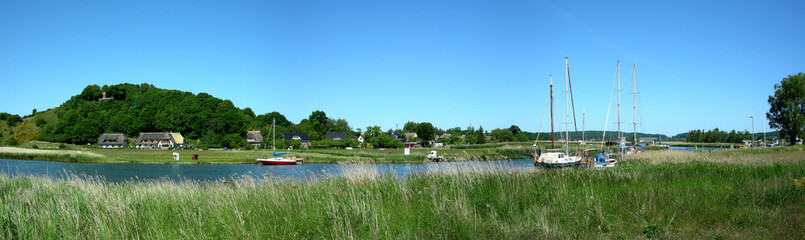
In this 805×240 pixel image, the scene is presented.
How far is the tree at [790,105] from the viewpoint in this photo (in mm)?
49250

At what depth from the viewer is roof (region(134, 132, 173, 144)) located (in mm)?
101750

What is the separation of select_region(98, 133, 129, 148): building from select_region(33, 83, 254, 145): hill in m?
5.11

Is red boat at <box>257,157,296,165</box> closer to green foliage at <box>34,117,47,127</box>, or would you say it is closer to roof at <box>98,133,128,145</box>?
roof at <box>98,133,128,145</box>

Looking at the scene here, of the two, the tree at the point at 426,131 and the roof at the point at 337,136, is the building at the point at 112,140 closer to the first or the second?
the roof at the point at 337,136

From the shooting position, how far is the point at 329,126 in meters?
148

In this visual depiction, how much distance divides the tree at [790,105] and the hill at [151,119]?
8809 centimetres

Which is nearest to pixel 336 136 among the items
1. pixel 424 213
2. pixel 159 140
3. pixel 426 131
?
pixel 426 131

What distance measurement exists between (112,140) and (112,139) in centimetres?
26

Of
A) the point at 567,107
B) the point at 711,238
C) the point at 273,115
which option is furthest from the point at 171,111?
the point at 711,238

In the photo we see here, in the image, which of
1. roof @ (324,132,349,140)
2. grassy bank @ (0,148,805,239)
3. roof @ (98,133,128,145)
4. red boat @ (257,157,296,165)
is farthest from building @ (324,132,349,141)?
grassy bank @ (0,148,805,239)

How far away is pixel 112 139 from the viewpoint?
335 feet

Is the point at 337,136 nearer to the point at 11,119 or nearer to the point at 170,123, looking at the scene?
the point at 170,123

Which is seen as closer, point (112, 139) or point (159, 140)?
point (159, 140)

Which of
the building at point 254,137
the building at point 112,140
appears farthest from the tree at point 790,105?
the building at point 112,140
